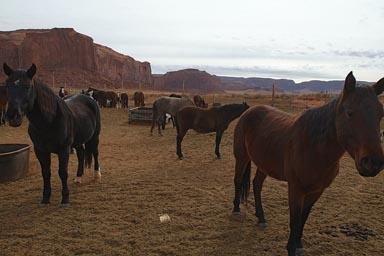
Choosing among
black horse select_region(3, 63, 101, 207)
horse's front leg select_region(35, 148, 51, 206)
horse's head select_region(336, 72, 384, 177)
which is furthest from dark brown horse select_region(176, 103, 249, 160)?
horse's head select_region(336, 72, 384, 177)

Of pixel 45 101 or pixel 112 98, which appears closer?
pixel 45 101

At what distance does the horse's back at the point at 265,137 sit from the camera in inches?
149

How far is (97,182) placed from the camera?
6586mm

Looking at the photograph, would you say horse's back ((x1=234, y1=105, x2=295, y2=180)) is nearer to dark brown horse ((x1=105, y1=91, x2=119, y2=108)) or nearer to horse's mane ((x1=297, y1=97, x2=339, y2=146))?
horse's mane ((x1=297, y1=97, x2=339, y2=146))

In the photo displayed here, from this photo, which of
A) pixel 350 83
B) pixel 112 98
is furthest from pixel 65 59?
pixel 350 83

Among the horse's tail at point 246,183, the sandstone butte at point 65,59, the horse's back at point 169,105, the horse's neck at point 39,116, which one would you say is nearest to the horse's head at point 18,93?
the horse's neck at point 39,116

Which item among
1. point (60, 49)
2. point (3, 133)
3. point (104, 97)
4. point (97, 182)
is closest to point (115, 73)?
point (60, 49)

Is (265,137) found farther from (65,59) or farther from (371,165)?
(65,59)

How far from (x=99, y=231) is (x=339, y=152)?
3145 millimetres

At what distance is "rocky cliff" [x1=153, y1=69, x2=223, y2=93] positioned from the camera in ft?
432

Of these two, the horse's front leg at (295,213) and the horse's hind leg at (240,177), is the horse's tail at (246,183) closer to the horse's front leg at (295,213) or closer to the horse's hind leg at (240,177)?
the horse's hind leg at (240,177)

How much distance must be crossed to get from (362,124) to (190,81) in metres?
134

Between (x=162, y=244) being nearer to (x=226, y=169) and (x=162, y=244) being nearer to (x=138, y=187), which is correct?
(x=138, y=187)

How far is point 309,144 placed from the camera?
3150mm
